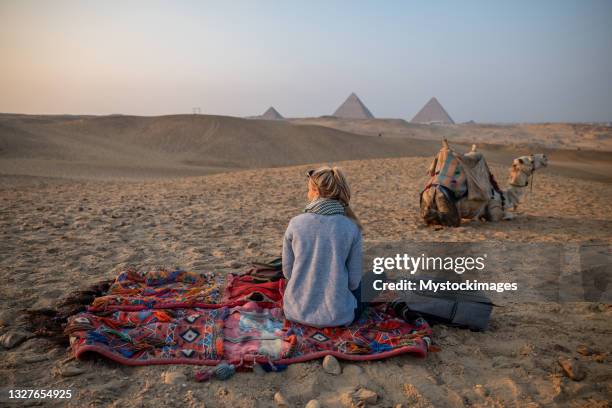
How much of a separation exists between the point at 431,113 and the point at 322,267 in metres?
153

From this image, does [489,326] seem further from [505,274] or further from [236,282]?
[236,282]

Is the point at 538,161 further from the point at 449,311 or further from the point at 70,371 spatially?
the point at 70,371

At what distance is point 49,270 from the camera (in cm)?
480

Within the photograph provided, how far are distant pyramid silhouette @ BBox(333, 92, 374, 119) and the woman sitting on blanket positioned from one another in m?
127

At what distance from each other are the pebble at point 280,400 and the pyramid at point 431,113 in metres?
148

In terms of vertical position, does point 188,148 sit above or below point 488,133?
below

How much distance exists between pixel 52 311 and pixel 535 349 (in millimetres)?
3814

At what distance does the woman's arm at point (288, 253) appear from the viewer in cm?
330

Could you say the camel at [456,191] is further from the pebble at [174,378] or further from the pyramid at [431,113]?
the pyramid at [431,113]

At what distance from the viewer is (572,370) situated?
3008 mm

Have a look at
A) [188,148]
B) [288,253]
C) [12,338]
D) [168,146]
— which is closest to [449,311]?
[288,253]

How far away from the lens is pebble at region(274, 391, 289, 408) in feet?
8.95

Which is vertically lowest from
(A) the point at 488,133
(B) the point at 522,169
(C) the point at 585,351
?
(C) the point at 585,351

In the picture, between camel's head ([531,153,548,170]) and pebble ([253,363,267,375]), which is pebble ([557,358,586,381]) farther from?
camel's head ([531,153,548,170])
